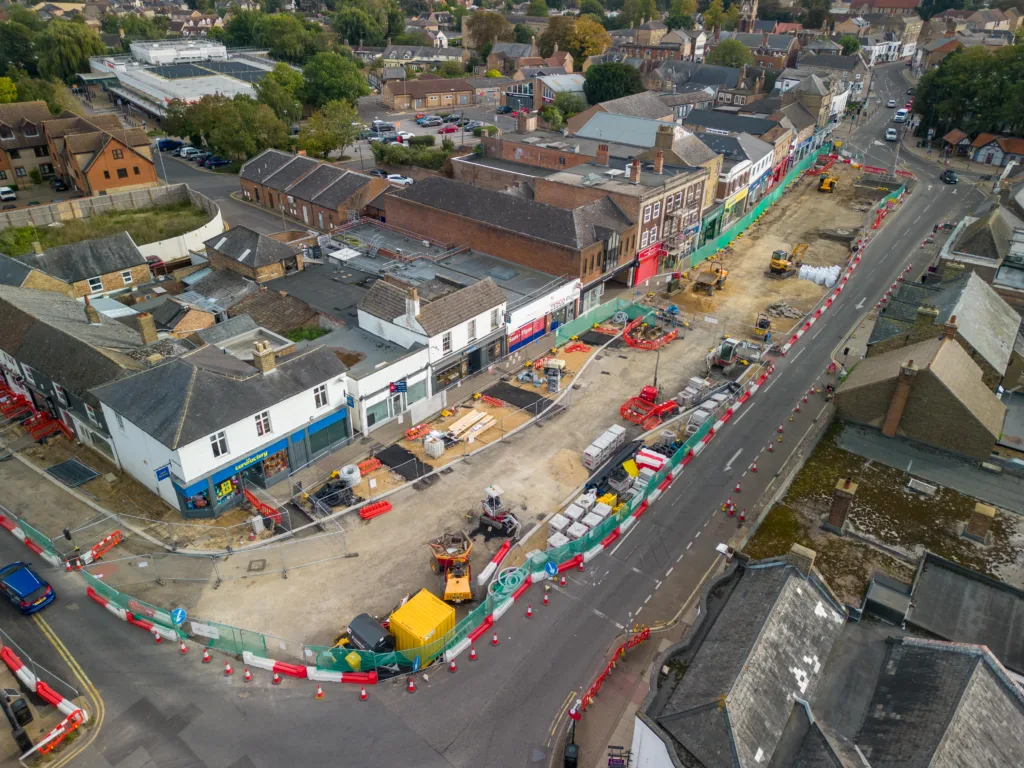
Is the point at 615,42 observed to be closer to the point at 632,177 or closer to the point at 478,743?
the point at 632,177

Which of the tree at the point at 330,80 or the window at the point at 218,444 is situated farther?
the tree at the point at 330,80

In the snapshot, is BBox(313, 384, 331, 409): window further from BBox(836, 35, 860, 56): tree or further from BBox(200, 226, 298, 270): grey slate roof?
BBox(836, 35, 860, 56): tree

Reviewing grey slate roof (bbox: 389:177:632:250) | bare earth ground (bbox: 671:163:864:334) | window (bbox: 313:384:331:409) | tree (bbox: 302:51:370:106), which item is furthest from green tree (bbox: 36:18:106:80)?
bare earth ground (bbox: 671:163:864:334)

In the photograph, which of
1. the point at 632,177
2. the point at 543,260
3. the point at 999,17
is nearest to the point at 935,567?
the point at 543,260

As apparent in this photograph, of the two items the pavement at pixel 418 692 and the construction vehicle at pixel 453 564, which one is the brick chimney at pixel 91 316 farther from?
the construction vehicle at pixel 453 564

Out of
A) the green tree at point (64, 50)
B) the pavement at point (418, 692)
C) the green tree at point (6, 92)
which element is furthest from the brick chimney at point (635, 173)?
the green tree at point (64, 50)

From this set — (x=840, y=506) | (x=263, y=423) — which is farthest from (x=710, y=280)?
(x=263, y=423)

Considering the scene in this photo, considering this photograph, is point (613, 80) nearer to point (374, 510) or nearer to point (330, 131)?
point (330, 131)
